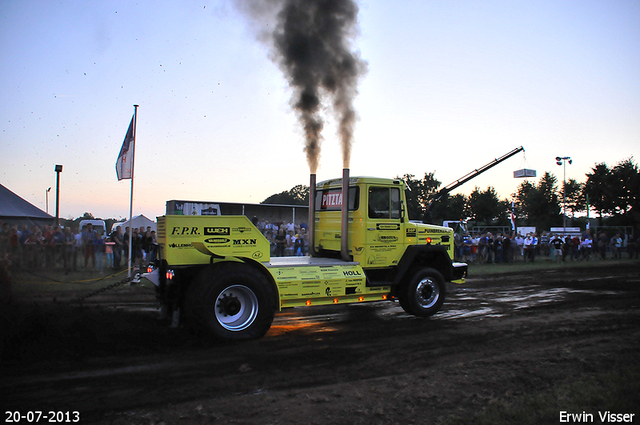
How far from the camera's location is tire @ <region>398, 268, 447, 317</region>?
8.50 metres

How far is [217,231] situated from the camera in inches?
270

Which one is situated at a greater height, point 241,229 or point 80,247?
point 241,229

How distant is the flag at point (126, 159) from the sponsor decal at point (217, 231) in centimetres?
751

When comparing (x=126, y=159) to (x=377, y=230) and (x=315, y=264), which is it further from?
(x=377, y=230)

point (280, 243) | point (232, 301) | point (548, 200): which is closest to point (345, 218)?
point (232, 301)

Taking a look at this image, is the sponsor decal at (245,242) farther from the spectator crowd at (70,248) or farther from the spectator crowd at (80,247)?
the spectator crowd at (70,248)

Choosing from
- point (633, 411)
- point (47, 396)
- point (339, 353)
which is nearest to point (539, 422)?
point (633, 411)

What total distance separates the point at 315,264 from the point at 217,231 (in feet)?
6.04

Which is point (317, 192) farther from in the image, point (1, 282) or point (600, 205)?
point (600, 205)

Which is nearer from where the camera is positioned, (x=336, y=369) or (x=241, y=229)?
(x=336, y=369)

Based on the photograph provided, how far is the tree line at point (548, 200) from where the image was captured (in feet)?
143

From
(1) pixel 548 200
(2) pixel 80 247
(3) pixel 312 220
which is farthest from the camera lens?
(1) pixel 548 200

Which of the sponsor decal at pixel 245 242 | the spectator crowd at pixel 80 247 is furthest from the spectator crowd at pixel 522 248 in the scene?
the sponsor decal at pixel 245 242

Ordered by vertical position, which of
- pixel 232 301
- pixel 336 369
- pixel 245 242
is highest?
pixel 245 242
